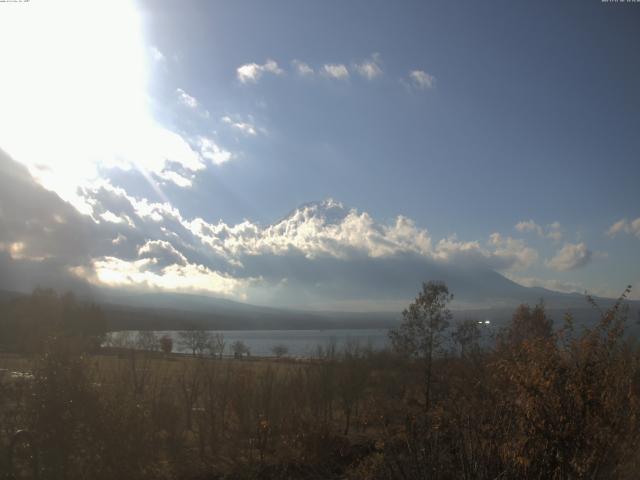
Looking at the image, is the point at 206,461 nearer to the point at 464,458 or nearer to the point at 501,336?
the point at 501,336

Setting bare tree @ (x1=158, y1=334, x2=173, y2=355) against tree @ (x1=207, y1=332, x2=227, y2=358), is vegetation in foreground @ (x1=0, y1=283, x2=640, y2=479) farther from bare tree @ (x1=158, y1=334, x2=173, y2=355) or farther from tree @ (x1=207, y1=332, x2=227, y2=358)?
bare tree @ (x1=158, y1=334, x2=173, y2=355)

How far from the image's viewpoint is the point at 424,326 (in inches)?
1036

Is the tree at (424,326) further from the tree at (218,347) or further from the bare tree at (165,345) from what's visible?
the bare tree at (165,345)

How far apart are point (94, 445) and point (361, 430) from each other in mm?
15657

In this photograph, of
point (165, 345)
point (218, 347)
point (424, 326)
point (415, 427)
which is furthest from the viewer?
point (165, 345)

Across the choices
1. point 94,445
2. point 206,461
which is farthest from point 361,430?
point 94,445

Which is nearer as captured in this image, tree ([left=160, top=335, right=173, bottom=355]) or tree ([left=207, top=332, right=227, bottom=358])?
tree ([left=207, top=332, right=227, bottom=358])

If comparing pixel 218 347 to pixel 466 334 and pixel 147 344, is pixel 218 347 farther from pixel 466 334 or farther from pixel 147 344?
pixel 466 334

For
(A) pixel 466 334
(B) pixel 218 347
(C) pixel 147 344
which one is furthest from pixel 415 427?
(C) pixel 147 344

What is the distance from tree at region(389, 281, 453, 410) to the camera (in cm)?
2595

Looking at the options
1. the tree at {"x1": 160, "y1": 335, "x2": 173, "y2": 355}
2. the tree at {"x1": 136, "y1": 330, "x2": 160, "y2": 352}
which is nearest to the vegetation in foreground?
the tree at {"x1": 136, "y1": 330, "x2": 160, "y2": 352}

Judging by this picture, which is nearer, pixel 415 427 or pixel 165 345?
pixel 415 427

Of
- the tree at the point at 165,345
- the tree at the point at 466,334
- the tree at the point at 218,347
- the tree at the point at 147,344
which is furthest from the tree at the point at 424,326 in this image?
the tree at the point at 165,345

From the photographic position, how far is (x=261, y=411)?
18.6 m
